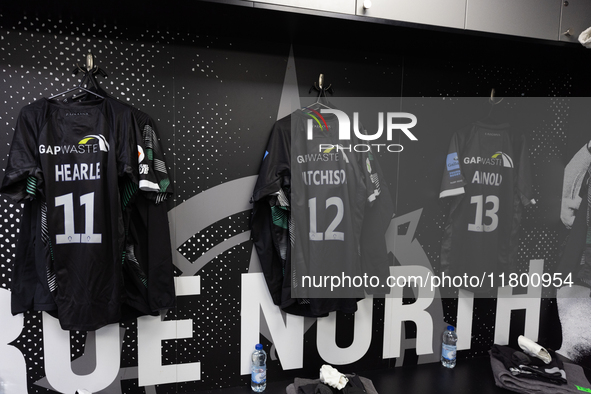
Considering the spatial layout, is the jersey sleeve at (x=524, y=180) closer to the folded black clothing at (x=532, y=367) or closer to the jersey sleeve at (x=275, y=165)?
the folded black clothing at (x=532, y=367)

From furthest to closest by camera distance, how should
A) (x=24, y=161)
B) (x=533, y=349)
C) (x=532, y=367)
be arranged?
(x=533, y=349) → (x=532, y=367) → (x=24, y=161)

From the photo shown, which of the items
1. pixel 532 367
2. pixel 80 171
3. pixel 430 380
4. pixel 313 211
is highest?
pixel 80 171

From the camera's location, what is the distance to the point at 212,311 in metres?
1.54

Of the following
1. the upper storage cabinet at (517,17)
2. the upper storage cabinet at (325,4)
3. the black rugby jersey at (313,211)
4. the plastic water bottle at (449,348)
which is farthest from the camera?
the plastic water bottle at (449,348)

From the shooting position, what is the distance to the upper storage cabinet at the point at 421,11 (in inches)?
49.9

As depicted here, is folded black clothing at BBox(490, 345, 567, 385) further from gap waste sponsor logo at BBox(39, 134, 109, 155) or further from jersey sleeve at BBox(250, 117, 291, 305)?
gap waste sponsor logo at BBox(39, 134, 109, 155)

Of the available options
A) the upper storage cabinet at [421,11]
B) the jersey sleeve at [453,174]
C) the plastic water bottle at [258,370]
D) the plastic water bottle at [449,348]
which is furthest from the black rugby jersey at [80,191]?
the plastic water bottle at [449,348]

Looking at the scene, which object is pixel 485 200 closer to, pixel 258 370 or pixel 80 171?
pixel 258 370

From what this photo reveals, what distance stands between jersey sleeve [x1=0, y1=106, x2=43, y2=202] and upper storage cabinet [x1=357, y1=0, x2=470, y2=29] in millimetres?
1313

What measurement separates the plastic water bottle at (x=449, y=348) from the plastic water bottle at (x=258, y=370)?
3.19 feet

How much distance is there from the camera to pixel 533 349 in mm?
1709

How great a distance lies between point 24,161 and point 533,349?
8.06 ft

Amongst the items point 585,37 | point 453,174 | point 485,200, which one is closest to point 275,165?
point 453,174

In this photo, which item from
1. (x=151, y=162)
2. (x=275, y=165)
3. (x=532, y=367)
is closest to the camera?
(x=151, y=162)
